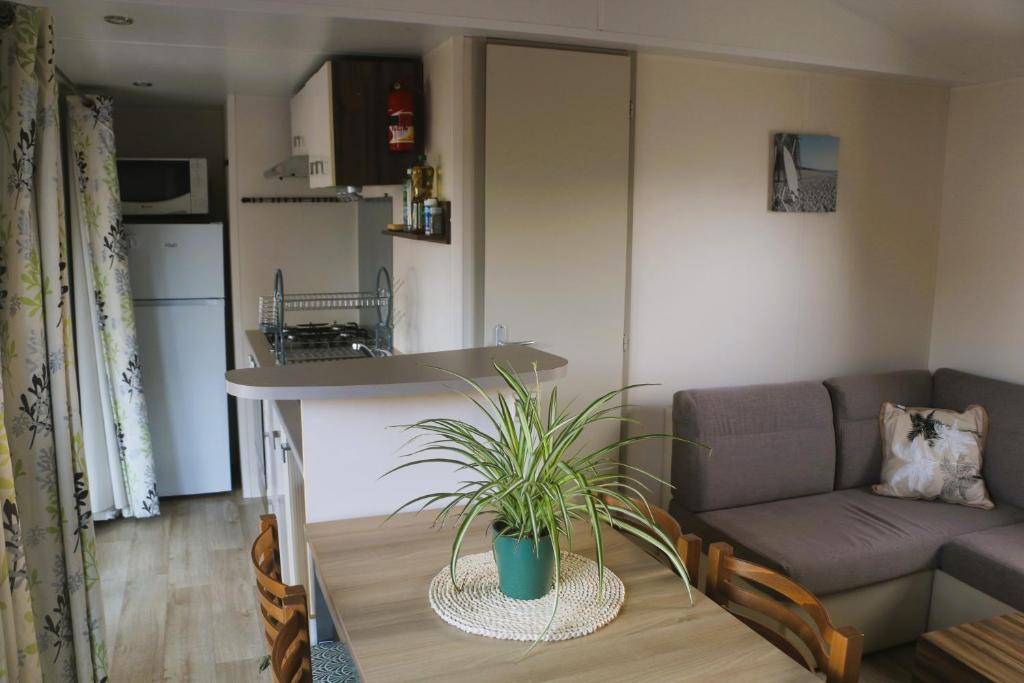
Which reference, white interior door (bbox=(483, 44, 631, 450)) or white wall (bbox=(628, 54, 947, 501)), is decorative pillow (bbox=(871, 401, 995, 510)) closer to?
white wall (bbox=(628, 54, 947, 501))

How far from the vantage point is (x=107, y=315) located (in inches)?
164

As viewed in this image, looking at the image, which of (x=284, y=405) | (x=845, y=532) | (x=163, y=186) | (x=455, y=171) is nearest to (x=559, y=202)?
(x=455, y=171)

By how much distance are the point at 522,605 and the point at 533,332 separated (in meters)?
1.62

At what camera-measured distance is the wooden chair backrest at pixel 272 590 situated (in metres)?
1.57

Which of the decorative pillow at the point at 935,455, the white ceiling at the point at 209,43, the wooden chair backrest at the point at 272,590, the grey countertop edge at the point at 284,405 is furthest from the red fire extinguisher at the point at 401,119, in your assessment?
the decorative pillow at the point at 935,455

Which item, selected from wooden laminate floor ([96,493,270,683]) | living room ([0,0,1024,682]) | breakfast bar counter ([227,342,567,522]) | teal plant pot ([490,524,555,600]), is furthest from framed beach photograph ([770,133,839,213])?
wooden laminate floor ([96,493,270,683])

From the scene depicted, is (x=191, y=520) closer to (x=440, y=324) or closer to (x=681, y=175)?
(x=440, y=324)

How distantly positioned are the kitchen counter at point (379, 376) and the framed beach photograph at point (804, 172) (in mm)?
1582

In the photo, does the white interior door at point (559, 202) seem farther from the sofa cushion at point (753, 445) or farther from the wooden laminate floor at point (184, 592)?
the wooden laminate floor at point (184, 592)

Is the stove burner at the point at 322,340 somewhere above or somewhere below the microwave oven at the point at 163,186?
below

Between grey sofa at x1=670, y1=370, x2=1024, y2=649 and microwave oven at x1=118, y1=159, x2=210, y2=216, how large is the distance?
2857 millimetres

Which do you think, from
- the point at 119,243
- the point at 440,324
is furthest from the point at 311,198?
the point at 440,324

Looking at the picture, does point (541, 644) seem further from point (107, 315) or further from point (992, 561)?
point (107, 315)

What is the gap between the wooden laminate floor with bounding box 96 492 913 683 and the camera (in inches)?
119
